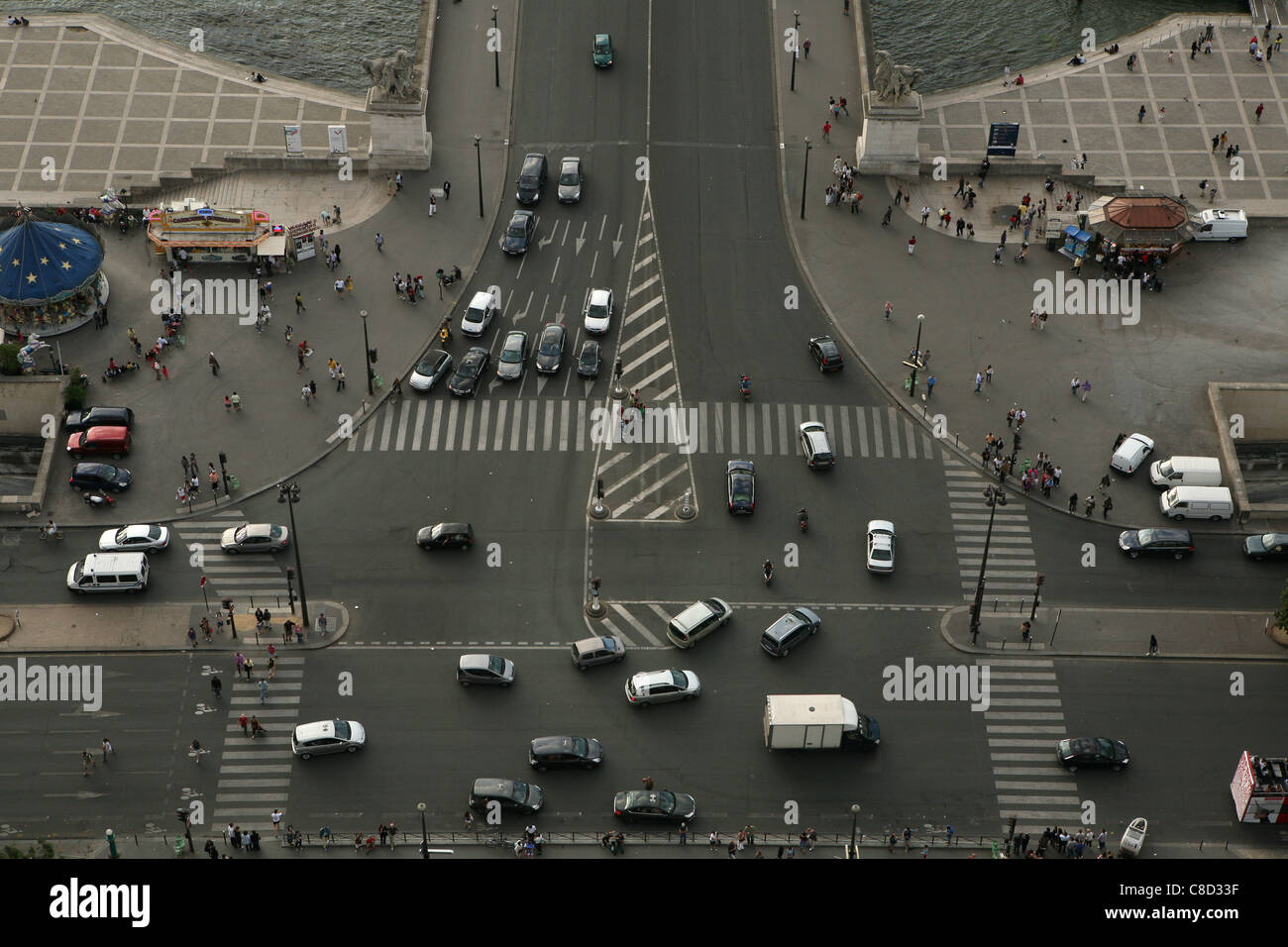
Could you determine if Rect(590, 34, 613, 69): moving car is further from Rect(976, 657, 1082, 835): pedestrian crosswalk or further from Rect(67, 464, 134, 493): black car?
Rect(976, 657, 1082, 835): pedestrian crosswalk

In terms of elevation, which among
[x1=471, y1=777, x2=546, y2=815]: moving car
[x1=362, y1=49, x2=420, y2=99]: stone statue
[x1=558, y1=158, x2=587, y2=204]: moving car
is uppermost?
[x1=362, y1=49, x2=420, y2=99]: stone statue

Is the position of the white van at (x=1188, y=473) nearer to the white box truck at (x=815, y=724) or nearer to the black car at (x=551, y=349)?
the white box truck at (x=815, y=724)

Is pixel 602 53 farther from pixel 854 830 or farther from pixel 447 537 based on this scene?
pixel 854 830

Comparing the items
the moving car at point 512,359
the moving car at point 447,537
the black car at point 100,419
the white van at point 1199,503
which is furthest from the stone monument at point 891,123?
the black car at point 100,419

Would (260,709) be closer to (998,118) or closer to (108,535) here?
(108,535)

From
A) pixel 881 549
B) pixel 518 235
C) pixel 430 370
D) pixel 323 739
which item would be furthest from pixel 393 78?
pixel 323 739

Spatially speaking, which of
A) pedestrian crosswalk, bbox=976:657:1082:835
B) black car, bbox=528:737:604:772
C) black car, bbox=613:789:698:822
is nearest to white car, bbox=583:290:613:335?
black car, bbox=528:737:604:772

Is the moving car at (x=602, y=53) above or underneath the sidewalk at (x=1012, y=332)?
above
